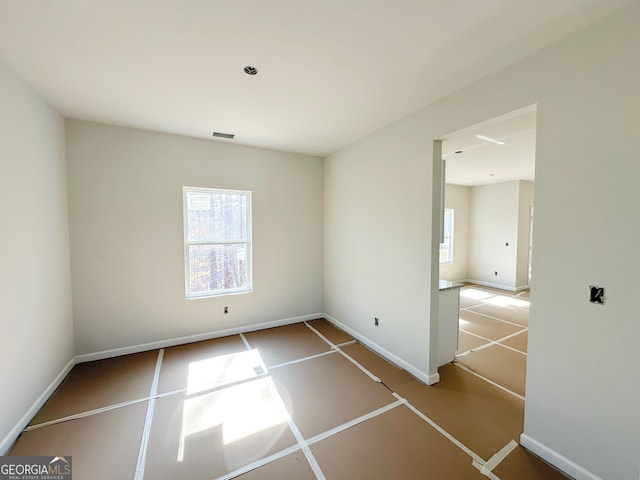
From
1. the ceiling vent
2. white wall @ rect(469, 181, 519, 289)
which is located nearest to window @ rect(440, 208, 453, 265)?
white wall @ rect(469, 181, 519, 289)

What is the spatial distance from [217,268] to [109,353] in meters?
1.57

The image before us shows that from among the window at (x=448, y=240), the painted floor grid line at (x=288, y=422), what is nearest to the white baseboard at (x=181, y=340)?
the painted floor grid line at (x=288, y=422)

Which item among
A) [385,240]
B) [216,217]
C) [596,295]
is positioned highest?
[216,217]

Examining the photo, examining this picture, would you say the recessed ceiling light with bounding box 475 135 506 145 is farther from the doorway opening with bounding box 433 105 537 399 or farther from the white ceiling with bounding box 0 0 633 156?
the white ceiling with bounding box 0 0 633 156

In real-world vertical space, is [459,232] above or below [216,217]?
below

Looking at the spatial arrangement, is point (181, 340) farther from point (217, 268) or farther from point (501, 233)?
point (501, 233)

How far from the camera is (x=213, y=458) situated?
1.73 metres

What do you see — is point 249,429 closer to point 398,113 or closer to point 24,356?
point 24,356

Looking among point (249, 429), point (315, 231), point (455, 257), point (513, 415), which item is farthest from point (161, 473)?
point (455, 257)

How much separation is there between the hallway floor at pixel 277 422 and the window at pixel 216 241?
1.04m

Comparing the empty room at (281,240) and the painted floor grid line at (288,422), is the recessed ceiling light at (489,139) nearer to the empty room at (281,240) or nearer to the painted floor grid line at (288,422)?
the empty room at (281,240)

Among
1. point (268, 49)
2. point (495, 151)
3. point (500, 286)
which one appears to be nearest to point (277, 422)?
point (268, 49)
